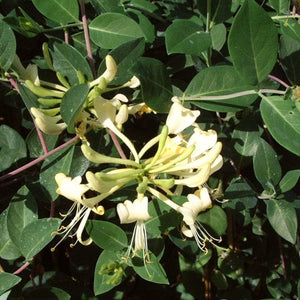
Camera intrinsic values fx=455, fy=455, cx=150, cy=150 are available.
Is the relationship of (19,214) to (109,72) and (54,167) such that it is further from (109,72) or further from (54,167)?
(109,72)

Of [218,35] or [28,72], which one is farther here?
[218,35]

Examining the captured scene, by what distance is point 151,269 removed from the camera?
0.90m

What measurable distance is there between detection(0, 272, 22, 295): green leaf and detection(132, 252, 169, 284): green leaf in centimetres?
23

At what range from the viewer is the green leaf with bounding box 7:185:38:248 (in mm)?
931

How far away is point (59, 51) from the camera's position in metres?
0.96

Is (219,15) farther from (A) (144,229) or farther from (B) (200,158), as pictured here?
(A) (144,229)

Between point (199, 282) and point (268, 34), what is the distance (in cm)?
75

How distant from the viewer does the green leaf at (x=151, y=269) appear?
0.88m

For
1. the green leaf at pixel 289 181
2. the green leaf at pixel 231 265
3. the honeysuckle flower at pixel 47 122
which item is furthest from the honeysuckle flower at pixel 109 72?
the green leaf at pixel 231 265

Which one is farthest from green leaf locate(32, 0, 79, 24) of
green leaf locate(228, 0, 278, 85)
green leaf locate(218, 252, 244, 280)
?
green leaf locate(218, 252, 244, 280)

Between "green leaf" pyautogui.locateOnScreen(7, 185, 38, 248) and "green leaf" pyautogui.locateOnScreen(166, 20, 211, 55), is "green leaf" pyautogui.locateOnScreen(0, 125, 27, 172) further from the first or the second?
"green leaf" pyautogui.locateOnScreen(166, 20, 211, 55)

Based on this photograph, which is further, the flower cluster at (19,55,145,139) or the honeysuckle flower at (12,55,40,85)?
the honeysuckle flower at (12,55,40,85)

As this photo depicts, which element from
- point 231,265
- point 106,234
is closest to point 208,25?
point 106,234

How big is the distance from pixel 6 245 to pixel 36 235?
6.1 inches
